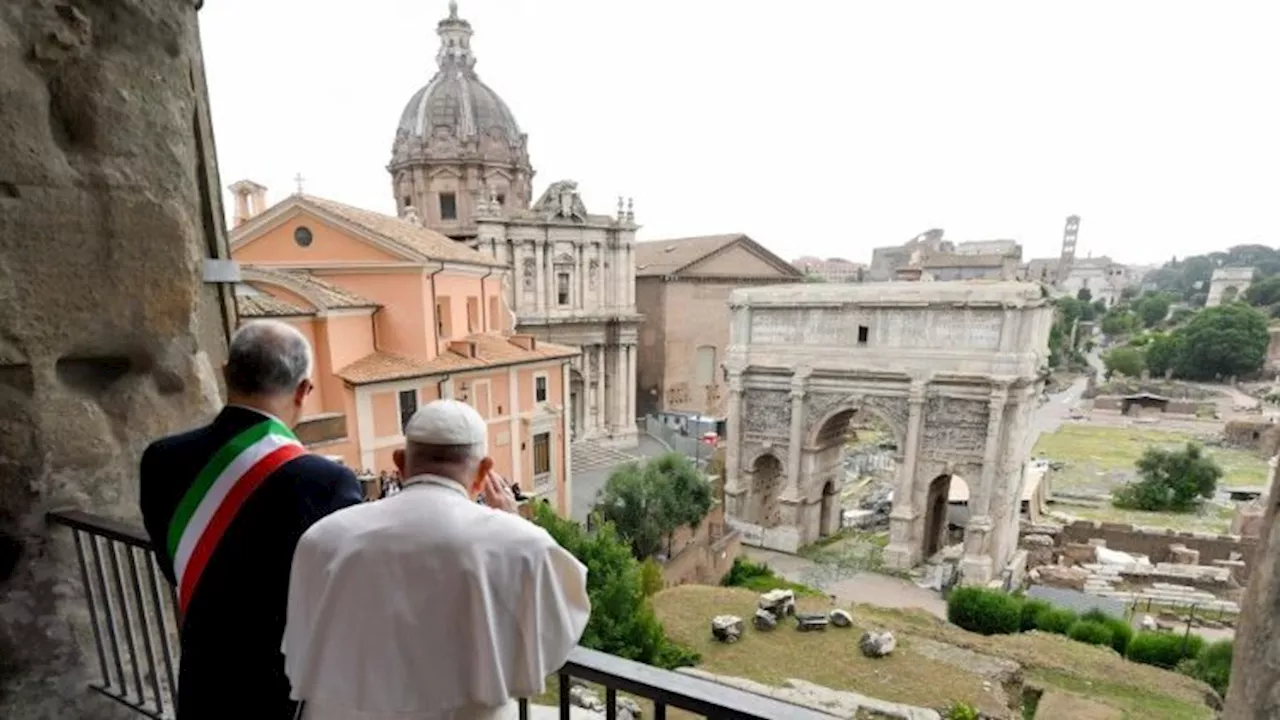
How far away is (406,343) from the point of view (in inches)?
599

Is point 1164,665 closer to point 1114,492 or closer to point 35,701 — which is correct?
point 35,701

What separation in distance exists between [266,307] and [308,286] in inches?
50.2

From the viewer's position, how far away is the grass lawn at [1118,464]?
27.1 metres

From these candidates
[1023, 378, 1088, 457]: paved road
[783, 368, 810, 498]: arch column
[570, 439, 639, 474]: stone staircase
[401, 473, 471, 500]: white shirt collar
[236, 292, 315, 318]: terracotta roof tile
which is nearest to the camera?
[401, 473, 471, 500]: white shirt collar

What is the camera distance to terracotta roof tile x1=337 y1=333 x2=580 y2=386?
13.9m

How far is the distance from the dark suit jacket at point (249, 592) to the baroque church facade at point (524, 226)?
21.4m

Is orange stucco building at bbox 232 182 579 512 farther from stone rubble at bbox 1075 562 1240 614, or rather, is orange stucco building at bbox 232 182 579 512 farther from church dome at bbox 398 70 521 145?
stone rubble at bbox 1075 562 1240 614

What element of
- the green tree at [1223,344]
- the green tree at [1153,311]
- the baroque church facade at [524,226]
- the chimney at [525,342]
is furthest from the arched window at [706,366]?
the green tree at [1153,311]

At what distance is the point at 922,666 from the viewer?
11.3 meters

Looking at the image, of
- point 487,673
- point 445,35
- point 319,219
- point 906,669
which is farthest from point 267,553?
point 445,35

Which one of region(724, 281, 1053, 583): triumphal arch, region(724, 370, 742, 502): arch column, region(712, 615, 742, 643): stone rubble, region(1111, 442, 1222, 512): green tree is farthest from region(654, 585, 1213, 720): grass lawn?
region(1111, 442, 1222, 512): green tree

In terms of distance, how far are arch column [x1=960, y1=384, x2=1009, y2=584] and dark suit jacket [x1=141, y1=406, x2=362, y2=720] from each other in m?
19.4

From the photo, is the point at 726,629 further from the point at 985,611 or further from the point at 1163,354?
the point at 1163,354

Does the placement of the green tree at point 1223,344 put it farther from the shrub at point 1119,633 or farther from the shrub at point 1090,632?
the shrub at point 1090,632
